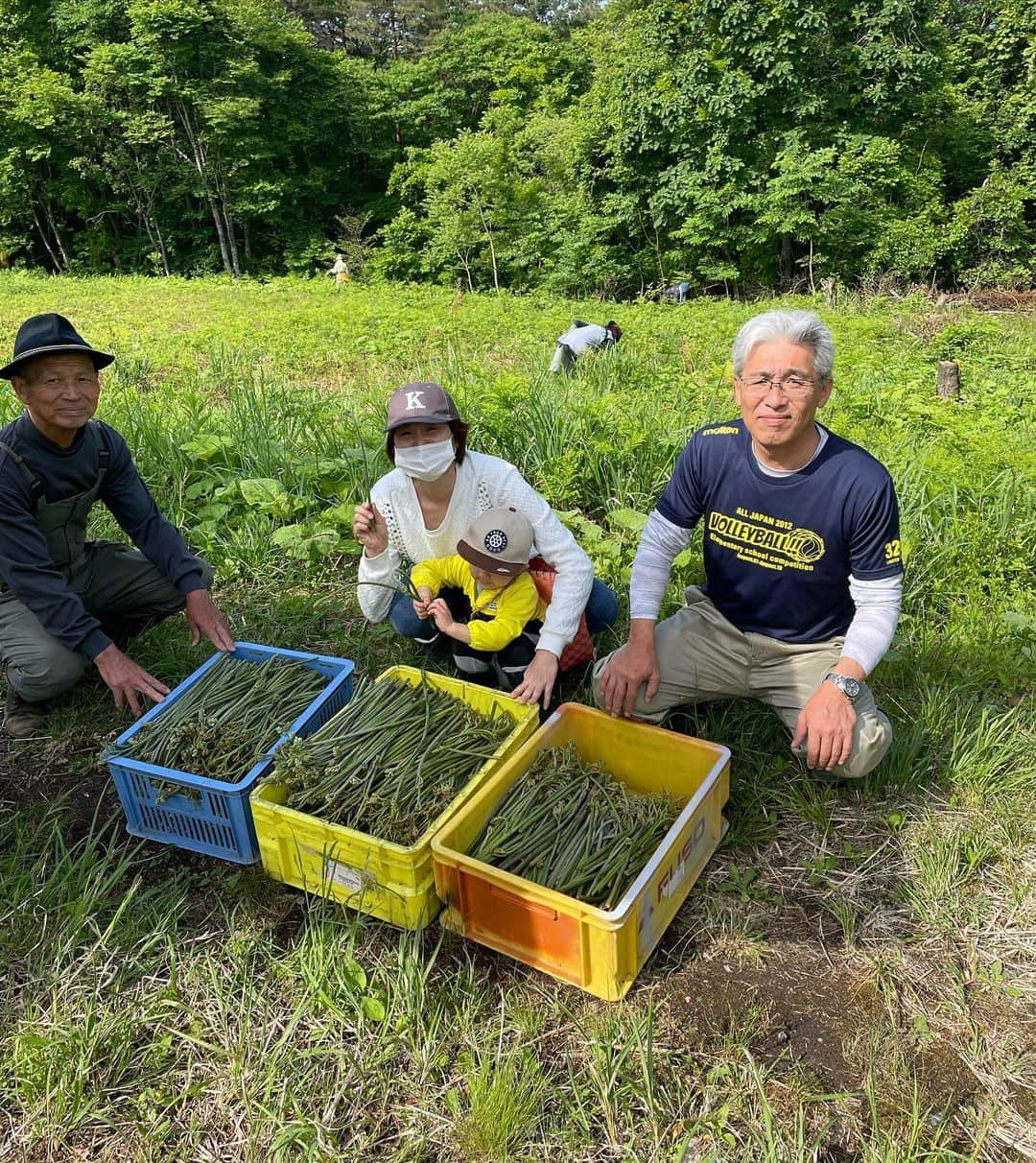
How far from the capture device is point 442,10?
37.0 m

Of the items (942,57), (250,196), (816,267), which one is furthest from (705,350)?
A: (250,196)

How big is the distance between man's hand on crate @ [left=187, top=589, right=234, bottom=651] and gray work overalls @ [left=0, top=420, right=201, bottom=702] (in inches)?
12.5

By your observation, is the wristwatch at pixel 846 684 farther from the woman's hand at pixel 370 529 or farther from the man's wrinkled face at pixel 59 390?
the man's wrinkled face at pixel 59 390

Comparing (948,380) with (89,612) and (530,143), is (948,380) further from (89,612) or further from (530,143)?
(530,143)

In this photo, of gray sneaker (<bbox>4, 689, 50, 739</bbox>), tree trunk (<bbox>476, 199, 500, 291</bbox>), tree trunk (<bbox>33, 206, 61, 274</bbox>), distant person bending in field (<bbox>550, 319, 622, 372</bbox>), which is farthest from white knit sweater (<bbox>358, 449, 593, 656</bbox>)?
tree trunk (<bbox>33, 206, 61, 274</bbox>)

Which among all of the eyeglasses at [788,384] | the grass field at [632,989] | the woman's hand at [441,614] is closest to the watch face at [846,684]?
the grass field at [632,989]

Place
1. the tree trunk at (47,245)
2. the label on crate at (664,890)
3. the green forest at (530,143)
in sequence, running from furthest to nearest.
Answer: the tree trunk at (47,245), the green forest at (530,143), the label on crate at (664,890)

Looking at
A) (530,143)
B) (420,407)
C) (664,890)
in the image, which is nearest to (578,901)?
(664,890)

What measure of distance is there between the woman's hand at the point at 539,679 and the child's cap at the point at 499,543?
30 cm

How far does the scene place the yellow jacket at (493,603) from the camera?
9.05 feet

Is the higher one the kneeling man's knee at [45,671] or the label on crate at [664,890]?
the kneeling man's knee at [45,671]

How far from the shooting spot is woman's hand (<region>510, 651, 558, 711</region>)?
261 centimetres

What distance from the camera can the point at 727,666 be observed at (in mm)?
2785

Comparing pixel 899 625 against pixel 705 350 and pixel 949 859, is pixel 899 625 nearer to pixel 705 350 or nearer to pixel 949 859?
pixel 949 859
